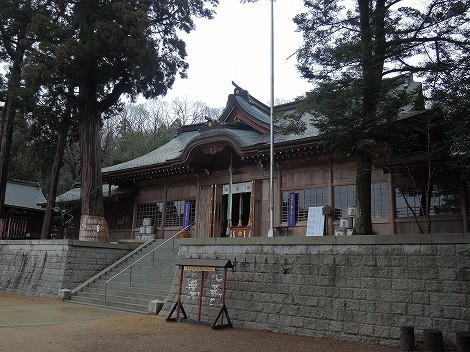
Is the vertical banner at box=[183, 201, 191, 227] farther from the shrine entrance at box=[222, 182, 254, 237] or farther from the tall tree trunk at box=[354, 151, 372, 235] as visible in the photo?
the tall tree trunk at box=[354, 151, 372, 235]

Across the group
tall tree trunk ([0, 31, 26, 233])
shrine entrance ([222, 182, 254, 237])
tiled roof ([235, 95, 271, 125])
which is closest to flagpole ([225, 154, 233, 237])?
shrine entrance ([222, 182, 254, 237])

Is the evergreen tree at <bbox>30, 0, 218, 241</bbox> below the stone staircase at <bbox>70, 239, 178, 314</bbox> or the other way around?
the other way around

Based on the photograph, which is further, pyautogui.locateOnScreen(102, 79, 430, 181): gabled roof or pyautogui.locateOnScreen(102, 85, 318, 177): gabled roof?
pyautogui.locateOnScreen(102, 85, 318, 177): gabled roof

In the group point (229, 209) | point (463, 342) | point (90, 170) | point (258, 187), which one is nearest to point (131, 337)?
point (463, 342)

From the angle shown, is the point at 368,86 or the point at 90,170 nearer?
the point at 368,86

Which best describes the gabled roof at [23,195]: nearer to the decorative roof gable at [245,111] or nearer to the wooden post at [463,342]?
the decorative roof gable at [245,111]

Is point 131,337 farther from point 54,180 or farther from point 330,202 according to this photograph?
point 54,180

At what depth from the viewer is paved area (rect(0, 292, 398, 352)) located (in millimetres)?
6668

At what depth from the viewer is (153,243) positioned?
16.6 m

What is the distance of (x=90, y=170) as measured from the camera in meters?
16.8

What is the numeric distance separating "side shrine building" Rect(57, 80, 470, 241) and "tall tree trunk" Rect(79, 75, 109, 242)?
1858mm

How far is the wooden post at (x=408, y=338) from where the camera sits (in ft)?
21.6

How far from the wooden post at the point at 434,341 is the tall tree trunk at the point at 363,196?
8.53ft

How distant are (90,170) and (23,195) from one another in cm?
1344
